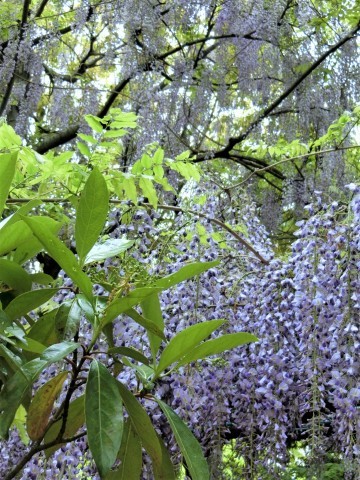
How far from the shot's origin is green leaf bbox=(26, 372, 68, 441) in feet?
4.49

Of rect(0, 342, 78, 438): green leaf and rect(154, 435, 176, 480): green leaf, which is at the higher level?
rect(0, 342, 78, 438): green leaf

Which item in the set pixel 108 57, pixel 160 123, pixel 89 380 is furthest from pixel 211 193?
pixel 108 57

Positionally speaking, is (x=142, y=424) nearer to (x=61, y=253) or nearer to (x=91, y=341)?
(x=91, y=341)

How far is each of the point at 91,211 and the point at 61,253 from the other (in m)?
0.09

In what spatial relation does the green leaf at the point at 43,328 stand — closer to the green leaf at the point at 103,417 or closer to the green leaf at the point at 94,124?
the green leaf at the point at 103,417

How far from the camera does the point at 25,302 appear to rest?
1317 mm

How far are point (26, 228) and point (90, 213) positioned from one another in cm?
14

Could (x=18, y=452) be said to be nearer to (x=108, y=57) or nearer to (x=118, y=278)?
(x=118, y=278)

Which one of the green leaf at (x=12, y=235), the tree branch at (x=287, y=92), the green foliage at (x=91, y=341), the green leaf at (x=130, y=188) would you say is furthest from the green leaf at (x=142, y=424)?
the tree branch at (x=287, y=92)

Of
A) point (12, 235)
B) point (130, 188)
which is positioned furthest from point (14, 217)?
point (130, 188)

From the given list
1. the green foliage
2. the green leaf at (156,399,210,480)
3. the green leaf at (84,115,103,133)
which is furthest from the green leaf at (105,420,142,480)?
the green leaf at (84,115,103,133)

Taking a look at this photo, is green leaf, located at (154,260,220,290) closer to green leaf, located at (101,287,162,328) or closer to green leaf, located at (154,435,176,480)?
green leaf, located at (101,287,162,328)

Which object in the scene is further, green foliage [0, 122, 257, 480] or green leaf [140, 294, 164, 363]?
green leaf [140, 294, 164, 363]

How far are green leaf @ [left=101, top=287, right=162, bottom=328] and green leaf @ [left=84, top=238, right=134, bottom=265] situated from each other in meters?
0.17
